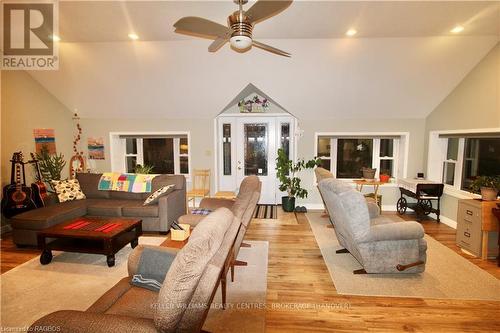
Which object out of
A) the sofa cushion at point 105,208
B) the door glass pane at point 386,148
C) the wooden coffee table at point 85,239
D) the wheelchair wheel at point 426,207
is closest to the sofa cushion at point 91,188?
the sofa cushion at point 105,208

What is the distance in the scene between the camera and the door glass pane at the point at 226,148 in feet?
21.0

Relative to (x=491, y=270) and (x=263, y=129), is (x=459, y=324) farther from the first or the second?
(x=263, y=129)

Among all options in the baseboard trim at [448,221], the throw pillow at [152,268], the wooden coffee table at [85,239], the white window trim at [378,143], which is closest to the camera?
the throw pillow at [152,268]

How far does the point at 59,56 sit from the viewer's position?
4.64 m

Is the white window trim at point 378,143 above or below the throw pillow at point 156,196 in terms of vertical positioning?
above

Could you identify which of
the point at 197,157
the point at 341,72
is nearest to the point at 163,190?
the point at 197,157

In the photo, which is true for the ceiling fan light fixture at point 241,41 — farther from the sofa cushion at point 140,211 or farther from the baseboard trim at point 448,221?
the baseboard trim at point 448,221

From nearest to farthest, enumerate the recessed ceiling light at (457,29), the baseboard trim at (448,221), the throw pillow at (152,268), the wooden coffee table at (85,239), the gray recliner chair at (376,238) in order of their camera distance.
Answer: the throw pillow at (152,268) → the gray recliner chair at (376,238) → the wooden coffee table at (85,239) → the recessed ceiling light at (457,29) → the baseboard trim at (448,221)

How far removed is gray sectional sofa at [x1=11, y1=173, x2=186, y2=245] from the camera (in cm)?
372

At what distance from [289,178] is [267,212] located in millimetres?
906

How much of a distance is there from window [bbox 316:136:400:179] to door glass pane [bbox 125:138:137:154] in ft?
14.8

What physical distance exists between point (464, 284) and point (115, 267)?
4092 millimetres

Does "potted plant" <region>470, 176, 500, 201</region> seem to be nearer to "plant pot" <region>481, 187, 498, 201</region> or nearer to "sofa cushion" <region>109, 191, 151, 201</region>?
"plant pot" <region>481, 187, 498, 201</region>

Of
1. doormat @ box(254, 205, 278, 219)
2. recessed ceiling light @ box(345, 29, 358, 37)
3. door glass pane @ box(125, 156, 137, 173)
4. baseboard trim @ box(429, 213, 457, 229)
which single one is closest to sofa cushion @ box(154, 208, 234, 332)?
recessed ceiling light @ box(345, 29, 358, 37)
